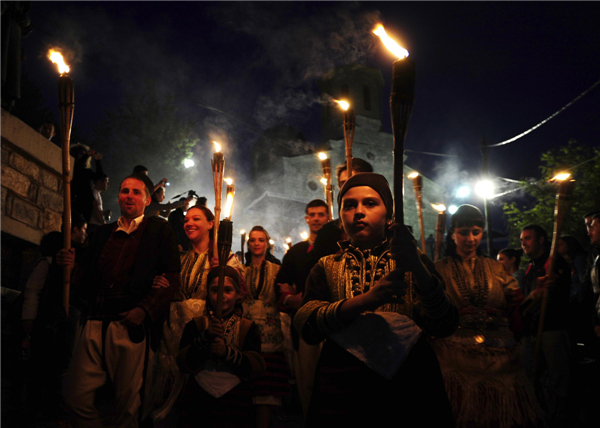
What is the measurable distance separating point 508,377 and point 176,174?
35.3m

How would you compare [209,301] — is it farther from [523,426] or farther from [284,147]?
[284,147]

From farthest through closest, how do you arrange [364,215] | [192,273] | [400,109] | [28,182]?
1. [28,182]
2. [192,273]
3. [364,215]
4. [400,109]

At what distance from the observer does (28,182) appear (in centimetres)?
675

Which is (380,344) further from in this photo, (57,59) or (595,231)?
(595,231)

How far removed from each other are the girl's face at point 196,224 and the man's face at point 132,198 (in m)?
1.21

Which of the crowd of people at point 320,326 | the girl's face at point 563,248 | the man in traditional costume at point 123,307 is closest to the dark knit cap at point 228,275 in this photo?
the crowd of people at point 320,326

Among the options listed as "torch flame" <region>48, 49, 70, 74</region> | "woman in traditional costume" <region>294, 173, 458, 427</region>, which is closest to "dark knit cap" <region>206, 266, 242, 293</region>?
"woman in traditional costume" <region>294, 173, 458, 427</region>

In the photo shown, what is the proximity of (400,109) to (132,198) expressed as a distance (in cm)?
296

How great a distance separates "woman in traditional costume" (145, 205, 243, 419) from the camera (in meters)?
4.46

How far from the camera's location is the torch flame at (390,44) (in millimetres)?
2123

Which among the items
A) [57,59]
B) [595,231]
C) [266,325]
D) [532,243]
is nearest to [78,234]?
[57,59]

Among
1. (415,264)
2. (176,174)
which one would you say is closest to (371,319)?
(415,264)

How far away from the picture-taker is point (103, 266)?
12.2 ft

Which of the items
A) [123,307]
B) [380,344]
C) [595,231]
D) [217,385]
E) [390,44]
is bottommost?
[217,385]
